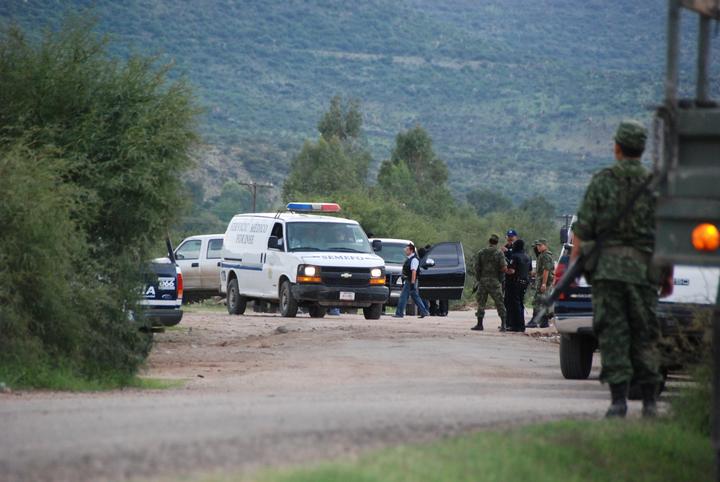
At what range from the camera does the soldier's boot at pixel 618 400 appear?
397 inches

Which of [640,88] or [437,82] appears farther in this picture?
[437,82]

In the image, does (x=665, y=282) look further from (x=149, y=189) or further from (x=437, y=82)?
(x=437, y=82)

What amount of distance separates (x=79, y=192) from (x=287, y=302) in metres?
14.0

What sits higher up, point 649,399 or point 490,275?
point 490,275

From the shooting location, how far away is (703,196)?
295 inches

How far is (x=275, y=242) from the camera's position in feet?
99.1

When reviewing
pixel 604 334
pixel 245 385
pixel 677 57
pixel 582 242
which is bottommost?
pixel 245 385

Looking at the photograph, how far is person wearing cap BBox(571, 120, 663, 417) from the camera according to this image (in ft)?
32.5

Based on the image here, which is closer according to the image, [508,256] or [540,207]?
[508,256]

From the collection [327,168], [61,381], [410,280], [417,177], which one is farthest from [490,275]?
[417,177]

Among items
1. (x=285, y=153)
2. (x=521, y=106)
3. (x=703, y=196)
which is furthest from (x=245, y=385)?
(x=521, y=106)

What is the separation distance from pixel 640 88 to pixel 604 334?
17039cm

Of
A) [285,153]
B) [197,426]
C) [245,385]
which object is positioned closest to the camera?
[197,426]

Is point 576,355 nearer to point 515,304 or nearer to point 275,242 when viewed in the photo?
point 515,304
